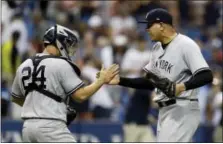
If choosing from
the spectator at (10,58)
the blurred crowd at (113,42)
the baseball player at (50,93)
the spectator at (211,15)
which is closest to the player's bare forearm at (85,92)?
the baseball player at (50,93)

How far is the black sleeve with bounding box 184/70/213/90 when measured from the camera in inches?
340

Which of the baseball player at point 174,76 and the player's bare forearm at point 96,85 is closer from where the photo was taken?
the player's bare forearm at point 96,85

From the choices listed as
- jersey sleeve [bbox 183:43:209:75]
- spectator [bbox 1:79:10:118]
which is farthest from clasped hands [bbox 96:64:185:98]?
spectator [bbox 1:79:10:118]

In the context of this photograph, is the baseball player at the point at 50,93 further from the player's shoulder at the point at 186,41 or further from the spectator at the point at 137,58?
the spectator at the point at 137,58

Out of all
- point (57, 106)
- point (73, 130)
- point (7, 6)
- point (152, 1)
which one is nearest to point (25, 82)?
point (57, 106)

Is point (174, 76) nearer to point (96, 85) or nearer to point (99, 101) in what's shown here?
point (96, 85)

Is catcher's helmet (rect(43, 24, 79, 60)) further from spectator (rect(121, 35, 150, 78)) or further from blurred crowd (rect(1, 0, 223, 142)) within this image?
spectator (rect(121, 35, 150, 78))

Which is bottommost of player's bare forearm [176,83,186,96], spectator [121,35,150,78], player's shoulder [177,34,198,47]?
spectator [121,35,150,78]

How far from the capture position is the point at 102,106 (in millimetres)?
15938

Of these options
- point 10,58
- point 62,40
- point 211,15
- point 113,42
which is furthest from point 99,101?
point 62,40

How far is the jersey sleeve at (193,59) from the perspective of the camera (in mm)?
8758

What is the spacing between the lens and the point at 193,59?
8.84 m

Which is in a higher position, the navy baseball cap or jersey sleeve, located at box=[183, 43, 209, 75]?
the navy baseball cap

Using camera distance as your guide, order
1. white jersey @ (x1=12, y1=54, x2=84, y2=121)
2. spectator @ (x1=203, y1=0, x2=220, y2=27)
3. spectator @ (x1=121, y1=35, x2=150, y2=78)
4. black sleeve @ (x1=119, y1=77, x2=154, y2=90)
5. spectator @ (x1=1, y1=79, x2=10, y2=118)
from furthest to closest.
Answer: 1. spectator @ (x1=203, y1=0, x2=220, y2=27)
2. spectator @ (x1=121, y1=35, x2=150, y2=78)
3. spectator @ (x1=1, y1=79, x2=10, y2=118)
4. black sleeve @ (x1=119, y1=77, x2=154, y2=90)
5. white jersey @ (x1=12, y1=54, x2=84, y2=121)
